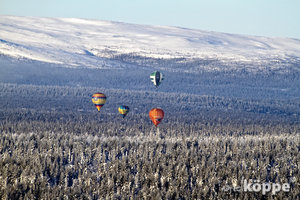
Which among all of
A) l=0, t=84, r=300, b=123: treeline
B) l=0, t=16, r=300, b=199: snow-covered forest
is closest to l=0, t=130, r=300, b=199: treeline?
l=0, t=16, r=300, b=199: snow-covered forest

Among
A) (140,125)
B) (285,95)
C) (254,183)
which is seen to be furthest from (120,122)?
(285,95)

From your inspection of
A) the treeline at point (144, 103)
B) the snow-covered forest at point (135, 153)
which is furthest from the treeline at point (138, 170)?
the treeline at point (144, 103)

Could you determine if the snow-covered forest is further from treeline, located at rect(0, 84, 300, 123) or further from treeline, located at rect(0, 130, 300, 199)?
treeline, located at rect(0, 84, 300, 123)

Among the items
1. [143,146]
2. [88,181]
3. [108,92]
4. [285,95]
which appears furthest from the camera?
[285,95]

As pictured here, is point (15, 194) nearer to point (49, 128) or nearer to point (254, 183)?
point (254, 183)

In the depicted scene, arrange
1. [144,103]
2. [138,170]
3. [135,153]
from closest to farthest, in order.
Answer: [138,170] → [135,153] → [144,103]

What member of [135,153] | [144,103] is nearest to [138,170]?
[135,153]

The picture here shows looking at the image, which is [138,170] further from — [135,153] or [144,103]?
[144,103]

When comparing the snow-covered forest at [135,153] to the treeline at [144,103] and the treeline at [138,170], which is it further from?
the treeline at [144,103]

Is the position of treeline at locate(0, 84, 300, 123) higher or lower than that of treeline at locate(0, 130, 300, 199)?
lower

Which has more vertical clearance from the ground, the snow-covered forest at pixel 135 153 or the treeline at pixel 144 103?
the snow-covered forest at pixel 135 153

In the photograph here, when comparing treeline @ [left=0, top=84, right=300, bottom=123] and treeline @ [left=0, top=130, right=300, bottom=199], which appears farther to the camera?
treeline @ [left=0, top=84, right=300, bottom=123]
